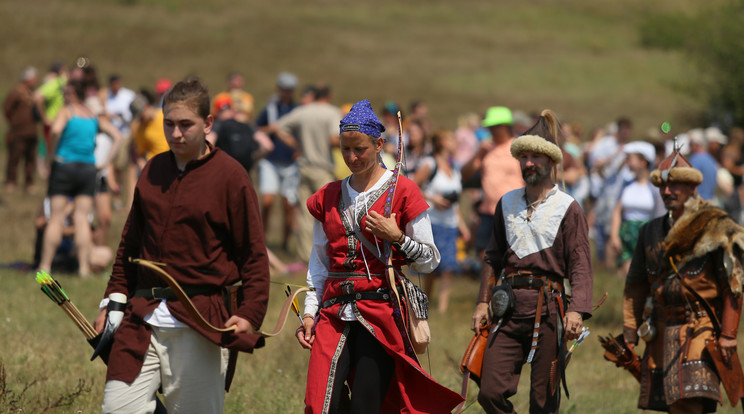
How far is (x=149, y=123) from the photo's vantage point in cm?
1109

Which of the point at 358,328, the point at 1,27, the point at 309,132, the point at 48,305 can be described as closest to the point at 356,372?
the point at 358,328

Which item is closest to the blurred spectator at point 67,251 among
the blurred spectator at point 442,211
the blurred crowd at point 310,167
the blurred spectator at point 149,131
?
the blurred crowd at point 310,167

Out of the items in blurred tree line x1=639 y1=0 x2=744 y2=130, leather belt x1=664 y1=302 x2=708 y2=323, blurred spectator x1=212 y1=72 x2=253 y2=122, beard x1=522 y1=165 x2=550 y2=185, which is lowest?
leather belt x1=664 y1=302 x2=708 y2=323

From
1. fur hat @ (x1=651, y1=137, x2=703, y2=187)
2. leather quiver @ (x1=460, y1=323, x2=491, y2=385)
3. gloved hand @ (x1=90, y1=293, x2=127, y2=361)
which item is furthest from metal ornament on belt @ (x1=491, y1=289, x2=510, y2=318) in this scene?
gloved hand @ (x1=90, y1=293, x2=127, y2=361)

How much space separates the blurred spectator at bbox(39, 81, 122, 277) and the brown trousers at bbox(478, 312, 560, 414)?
245 inches

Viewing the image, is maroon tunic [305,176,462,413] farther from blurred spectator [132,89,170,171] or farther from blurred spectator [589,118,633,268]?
blurred spectator [589,118,633,268]

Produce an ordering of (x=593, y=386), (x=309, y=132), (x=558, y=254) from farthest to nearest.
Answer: (x=309, y=132), (x=593, y=386), (x=558, y=254)

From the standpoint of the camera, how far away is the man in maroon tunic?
14.8ft

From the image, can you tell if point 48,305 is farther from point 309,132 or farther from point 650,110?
point 650,110

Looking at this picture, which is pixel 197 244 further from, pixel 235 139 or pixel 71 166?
pixel 71 166

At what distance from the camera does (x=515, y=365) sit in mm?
5793

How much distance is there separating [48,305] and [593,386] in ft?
17.0

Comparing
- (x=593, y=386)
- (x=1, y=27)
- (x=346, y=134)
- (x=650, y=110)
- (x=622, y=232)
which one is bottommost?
(x=593, y=386)

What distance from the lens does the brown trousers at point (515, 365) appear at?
5.64m
